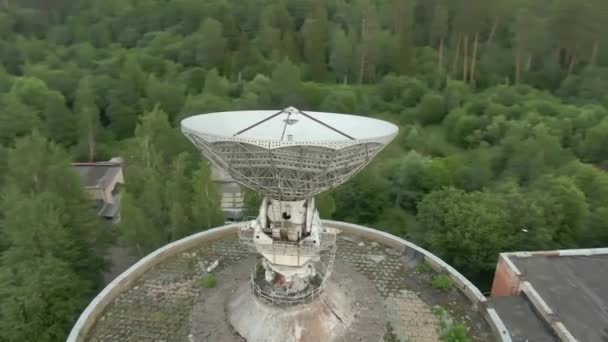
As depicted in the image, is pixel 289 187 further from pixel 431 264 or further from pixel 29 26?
pixel 29 26

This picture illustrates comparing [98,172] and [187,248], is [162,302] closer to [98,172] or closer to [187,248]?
[187,248]

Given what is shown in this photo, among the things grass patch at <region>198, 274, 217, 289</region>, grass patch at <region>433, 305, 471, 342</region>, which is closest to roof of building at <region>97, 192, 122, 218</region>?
grass patch at <region>198, 274, 217, 289</region>

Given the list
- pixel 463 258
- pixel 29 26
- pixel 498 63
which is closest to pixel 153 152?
pixel 463 258

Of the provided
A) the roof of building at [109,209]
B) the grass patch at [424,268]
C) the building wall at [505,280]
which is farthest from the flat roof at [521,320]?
the roof of building at [109,209]

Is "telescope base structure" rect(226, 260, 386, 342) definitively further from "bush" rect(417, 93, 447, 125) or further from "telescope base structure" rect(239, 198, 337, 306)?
"bush" rect(417, 93, 447, 125)

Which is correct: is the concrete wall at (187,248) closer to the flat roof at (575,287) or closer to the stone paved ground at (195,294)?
the stone paved ground at (195,294)
